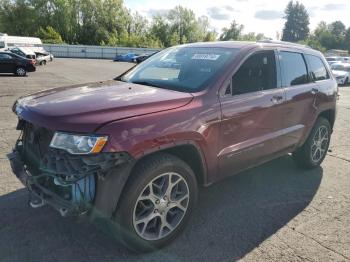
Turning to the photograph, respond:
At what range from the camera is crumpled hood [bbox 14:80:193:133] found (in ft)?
9.20

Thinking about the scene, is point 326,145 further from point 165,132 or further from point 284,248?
point 165,132

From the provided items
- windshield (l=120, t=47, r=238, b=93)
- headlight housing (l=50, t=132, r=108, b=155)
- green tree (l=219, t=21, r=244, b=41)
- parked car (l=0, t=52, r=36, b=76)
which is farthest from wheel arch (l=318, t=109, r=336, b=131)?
green tree (l=219, t=21, r=244, b=41)

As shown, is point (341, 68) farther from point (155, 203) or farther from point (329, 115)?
point (155, 203)

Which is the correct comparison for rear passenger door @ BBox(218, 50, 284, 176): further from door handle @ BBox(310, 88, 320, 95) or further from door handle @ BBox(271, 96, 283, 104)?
door handle @ BBox(310, 88, 320, 95)

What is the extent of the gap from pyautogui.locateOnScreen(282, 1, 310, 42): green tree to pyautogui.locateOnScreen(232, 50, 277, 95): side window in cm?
11219

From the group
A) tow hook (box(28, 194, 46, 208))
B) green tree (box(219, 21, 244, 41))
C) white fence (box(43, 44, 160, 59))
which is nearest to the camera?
tow hook (box(28, 194, 46, 208))

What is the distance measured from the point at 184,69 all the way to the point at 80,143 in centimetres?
172

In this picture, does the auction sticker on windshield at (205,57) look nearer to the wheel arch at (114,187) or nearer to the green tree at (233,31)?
the wheel arch at (114,187)

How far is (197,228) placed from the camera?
3.65m

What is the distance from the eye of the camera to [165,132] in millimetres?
3025

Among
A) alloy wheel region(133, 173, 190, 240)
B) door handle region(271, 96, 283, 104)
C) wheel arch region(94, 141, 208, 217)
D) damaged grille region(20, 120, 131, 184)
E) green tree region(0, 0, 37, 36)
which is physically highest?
green tree region(0, 0, 37, 36)

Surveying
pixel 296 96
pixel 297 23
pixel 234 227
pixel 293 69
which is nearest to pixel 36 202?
pixel 234 227

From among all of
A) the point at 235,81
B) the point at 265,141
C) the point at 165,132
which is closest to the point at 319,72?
the point at 265,141

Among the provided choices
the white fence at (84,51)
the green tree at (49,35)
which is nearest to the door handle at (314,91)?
the white fence at (84,51)
